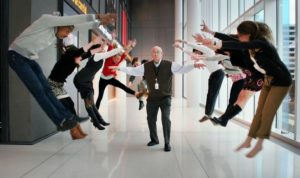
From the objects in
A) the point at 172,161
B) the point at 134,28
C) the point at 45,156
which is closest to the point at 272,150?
the point at 172,161

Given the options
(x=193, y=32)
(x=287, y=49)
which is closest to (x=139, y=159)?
(x=287, y=49)

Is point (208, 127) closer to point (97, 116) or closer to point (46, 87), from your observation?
point (97, 116)

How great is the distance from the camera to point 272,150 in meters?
6.03

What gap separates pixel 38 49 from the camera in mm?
4188

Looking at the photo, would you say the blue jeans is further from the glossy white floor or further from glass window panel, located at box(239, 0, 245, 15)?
glass window panel, located at box(239, 0, 245, 15)

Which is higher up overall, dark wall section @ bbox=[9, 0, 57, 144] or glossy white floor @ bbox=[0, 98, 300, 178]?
dark wall section @ bbox=[9, 0, 57, 144]

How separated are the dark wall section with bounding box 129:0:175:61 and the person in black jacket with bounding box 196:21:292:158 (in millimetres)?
21736

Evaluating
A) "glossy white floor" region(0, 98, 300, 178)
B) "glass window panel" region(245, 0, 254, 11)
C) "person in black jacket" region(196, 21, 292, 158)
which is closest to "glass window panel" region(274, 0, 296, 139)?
"glossy white floor" region(0, 98, 300, 178)

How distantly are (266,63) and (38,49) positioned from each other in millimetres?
2487

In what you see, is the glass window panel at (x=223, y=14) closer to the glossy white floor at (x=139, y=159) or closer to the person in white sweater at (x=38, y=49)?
the glossy white floor at (x=139, y=159)

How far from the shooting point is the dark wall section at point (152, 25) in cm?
2552

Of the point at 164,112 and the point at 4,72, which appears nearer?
the point at 164,112

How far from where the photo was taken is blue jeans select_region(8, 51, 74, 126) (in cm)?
394

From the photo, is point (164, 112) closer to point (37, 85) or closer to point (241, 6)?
point (37, 85)
